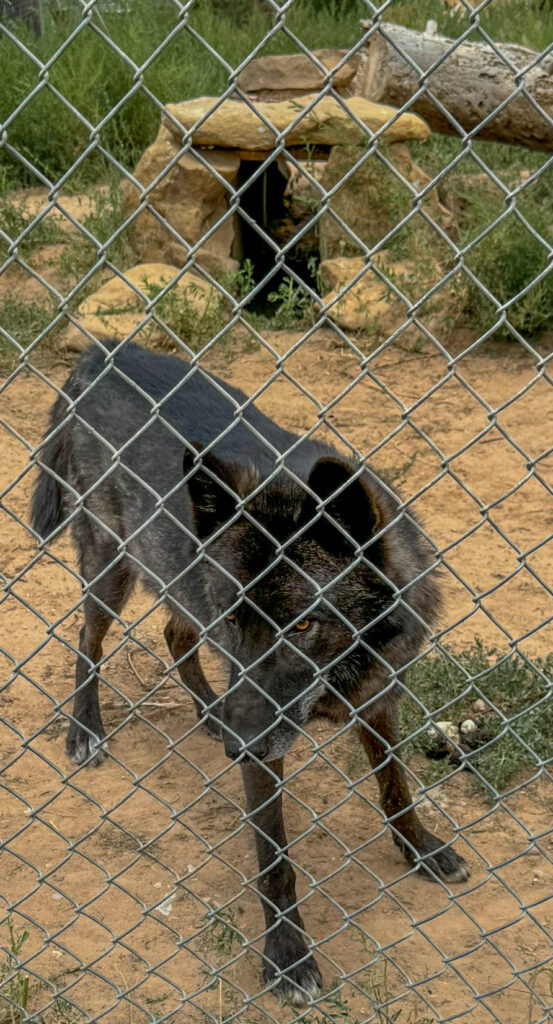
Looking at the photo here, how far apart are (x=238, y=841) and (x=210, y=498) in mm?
1457

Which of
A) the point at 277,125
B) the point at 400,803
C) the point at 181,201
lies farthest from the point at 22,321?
the point at 400,803

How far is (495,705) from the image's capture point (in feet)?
14.1

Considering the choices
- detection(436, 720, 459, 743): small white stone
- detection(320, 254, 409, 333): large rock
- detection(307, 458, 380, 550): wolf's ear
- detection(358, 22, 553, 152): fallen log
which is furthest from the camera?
detection(320, 254, 409, 333): large rock

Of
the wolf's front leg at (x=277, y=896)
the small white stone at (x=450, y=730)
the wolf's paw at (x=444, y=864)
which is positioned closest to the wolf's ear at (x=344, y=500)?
the wolf's front leg at (x=277, y=896)

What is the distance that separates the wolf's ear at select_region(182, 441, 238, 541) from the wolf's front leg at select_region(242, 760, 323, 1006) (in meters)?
0.74

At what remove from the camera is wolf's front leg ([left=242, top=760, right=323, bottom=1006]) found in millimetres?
3318

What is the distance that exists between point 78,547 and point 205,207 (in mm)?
4652

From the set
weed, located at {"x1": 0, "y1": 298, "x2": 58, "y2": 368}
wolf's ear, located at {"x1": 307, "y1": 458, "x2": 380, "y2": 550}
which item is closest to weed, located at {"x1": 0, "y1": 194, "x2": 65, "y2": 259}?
weed, located at {"x1": 0, "y1": 298, "x2": 58, "y2": 368}

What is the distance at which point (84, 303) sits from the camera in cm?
802

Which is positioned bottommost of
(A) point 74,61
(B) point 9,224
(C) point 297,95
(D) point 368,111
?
(B) point 9,224

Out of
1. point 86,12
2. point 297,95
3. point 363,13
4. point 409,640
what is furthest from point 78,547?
point 363,13

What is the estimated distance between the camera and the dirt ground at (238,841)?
9.88 ft

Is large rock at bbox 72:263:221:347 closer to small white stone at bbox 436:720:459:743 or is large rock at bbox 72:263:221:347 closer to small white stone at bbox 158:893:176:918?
small white stone at bbox 436:720:459:743

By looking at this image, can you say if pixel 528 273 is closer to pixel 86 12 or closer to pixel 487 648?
pixel 487 648
